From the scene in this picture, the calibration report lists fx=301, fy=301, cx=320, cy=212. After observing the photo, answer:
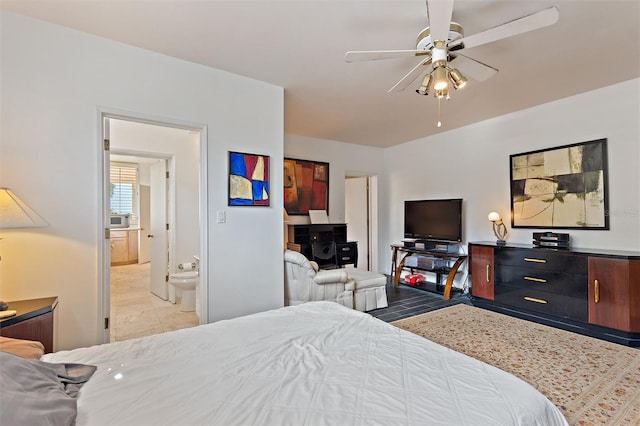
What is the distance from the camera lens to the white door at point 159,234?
4.42 m

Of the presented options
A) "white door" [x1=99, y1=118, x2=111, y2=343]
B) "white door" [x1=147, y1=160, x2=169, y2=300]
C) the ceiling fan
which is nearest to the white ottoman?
the ceiling fan

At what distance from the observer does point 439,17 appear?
5.53 feet

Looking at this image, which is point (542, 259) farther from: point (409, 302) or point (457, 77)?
point (457, 77)

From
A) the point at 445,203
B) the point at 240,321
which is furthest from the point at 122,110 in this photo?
the point at 445,203

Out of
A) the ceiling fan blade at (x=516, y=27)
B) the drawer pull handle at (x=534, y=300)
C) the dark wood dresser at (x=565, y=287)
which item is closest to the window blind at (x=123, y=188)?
the ceiling fan blade at (x=516, y=27)

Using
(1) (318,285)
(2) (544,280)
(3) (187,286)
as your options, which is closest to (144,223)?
(3) (187,286)

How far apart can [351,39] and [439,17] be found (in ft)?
2.77

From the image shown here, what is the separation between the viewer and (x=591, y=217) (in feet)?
11.4

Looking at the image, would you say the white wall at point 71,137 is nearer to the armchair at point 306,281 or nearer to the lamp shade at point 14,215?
the lamp shade at point 14,215

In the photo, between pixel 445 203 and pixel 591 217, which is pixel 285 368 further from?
pixel 445 203

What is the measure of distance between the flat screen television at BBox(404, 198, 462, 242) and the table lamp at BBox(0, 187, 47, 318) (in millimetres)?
4778

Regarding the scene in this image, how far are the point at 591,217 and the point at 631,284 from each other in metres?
0.91

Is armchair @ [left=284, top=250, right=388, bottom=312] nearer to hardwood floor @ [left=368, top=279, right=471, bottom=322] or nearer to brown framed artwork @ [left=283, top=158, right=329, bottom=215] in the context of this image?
hardwood floor @ [left=368, top=279, right=471, bottom=322]

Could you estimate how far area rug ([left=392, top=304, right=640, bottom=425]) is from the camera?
6.14 ft
